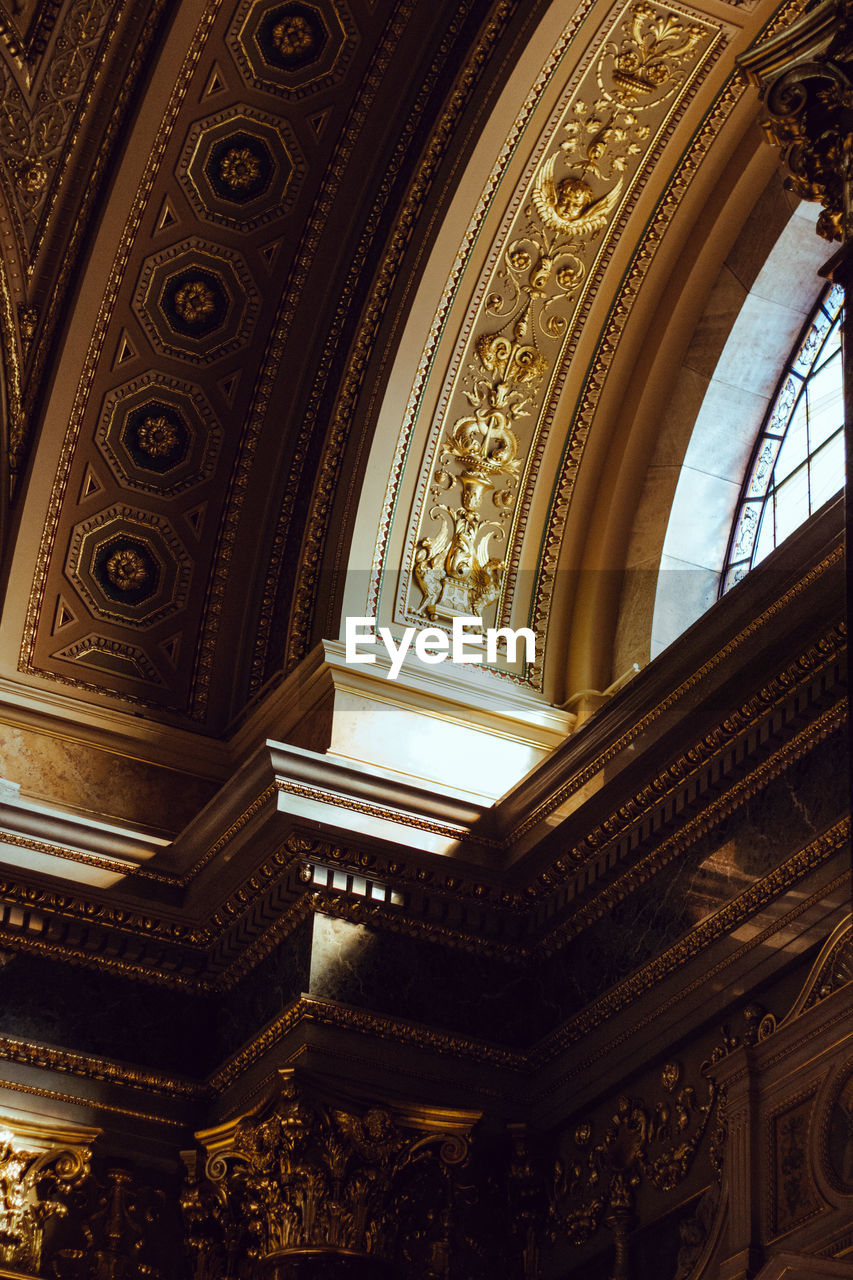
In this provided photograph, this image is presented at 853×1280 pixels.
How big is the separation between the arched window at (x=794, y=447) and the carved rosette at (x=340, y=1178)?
10.5 ft

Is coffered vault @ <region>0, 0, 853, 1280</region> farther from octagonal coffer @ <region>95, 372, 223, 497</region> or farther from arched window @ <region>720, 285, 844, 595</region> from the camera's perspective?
arched window @ <region>720, 285, 844, 595</region>

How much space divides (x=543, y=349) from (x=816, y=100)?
4.33 metres

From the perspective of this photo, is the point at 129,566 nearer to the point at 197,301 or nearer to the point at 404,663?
the point at 197,301

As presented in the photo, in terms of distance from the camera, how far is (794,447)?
333 inches

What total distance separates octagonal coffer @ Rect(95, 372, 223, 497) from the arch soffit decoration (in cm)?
124

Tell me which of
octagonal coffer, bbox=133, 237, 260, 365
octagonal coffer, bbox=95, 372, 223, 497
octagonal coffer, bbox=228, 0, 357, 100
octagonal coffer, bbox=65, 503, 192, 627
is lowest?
octagonal coffer, bbox=65, 503, 192, 627

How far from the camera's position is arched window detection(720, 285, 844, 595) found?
817cm

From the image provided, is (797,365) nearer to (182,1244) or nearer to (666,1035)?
(666,1035)

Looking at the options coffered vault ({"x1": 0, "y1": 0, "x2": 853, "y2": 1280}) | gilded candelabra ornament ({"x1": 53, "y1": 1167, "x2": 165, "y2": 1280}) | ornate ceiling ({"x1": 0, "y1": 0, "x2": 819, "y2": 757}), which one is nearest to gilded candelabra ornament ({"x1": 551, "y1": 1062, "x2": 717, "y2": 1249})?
coffered vault ({"x1": 0, "y1": 0, "x2": 853, "y2": 1280})

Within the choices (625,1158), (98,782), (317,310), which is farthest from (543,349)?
(625,1158)

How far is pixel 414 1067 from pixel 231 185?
4.76 meters

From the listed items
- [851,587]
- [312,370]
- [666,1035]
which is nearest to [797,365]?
[312,370]

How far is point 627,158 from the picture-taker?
860 cm

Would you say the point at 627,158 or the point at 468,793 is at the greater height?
the point at 627,158
